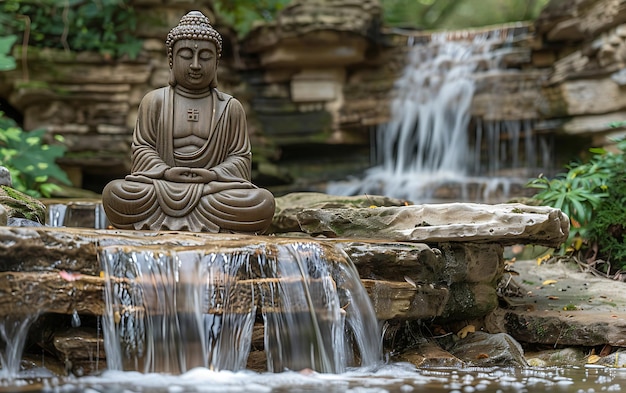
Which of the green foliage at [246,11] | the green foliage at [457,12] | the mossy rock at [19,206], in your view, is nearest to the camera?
the mossy rock at [19,206]

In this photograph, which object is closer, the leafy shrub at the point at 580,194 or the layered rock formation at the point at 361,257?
the layered rock formation at the point at 361,257

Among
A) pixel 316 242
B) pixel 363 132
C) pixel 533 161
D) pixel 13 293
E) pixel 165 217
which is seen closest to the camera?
pixel 13 293

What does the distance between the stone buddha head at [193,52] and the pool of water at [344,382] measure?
2.98 meters

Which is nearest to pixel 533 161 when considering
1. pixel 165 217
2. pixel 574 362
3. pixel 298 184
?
pixel 298 184

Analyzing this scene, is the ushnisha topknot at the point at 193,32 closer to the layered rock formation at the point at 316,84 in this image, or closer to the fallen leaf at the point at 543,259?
the fallen leaf at the point at 543,259

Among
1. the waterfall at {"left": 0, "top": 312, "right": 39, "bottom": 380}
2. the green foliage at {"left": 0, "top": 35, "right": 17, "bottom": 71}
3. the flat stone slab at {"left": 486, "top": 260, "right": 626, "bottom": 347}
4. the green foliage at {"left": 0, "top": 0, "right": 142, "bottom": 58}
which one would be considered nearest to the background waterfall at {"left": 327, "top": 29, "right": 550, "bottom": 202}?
Result: the green foliage at {"left": 0, "top": 0, "right": 142, "bottom": 58}

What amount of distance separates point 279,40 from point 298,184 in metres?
2.50

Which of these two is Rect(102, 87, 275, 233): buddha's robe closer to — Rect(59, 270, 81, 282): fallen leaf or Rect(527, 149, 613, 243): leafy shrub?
Rect(59, 270, 81, 282): fallen leaf

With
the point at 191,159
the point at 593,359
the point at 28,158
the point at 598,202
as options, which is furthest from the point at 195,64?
the point at 598,202

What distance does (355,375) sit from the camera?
4.22 meters

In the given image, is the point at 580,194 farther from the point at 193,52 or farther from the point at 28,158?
the point at 28,158

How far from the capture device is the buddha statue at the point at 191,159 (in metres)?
5.77

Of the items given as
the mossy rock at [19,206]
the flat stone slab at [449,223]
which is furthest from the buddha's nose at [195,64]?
the mossy rock at [19,206]

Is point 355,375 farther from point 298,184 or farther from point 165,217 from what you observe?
point 298,184
